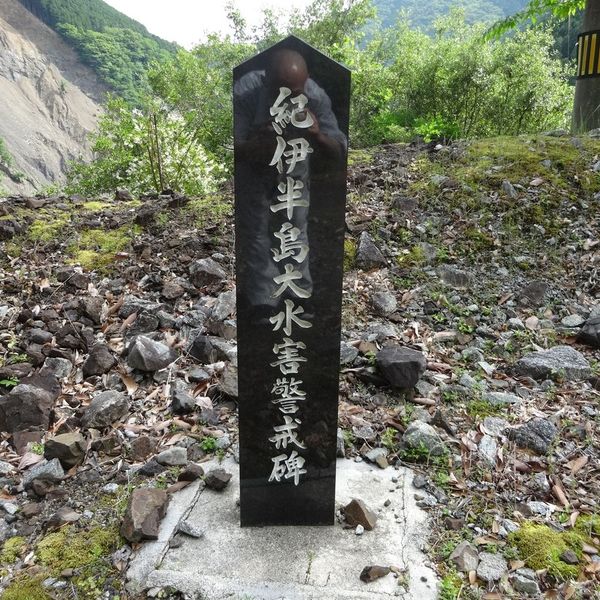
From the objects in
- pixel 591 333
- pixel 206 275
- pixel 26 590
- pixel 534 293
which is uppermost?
pixel 206 275

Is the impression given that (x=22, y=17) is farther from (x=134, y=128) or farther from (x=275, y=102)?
(x=275, y=102)

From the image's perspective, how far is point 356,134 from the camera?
43.3 ft

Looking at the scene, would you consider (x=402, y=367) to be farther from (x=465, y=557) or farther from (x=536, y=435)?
(x=465, y=557)

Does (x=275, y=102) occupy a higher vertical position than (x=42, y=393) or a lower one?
higher

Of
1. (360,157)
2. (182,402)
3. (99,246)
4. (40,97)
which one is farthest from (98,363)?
(40,97)

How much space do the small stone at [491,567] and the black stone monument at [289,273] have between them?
0.80 m

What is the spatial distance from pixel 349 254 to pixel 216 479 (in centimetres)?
313

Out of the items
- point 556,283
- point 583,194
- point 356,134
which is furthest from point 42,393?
point 356,134

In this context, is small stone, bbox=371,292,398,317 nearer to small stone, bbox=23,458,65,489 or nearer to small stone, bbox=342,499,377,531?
small stone, bbox=342,499,377,531

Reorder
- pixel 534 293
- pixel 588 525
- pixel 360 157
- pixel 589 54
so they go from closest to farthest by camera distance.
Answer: pixel 588 525, pixel 534 293, pixel 589 54, pixel 360 157

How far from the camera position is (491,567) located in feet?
8.61

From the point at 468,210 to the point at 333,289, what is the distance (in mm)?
4083

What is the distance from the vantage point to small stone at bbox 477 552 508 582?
101 inches

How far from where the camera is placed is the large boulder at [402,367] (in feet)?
12.6
